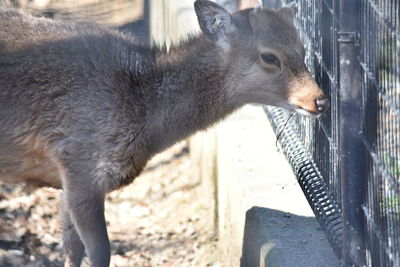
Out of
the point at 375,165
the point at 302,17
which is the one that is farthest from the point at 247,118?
the point at 375,165

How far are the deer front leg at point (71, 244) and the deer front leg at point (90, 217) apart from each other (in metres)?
0.33

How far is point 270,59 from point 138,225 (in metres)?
2.13

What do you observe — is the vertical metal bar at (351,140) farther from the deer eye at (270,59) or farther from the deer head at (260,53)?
the deer eye at (270,59)

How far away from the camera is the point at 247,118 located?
19.9 feet

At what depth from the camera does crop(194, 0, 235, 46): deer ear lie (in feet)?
15.4

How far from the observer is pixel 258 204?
4938 mm

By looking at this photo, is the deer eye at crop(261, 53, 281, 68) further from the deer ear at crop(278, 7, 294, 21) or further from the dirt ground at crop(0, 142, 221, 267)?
the dirt ground at crop(0, 142, 221, 267)

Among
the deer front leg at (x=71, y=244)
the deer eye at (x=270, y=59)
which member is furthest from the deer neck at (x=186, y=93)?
the deer front leg at (x=71, y=244)

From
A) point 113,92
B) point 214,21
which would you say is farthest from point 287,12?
point 113,92

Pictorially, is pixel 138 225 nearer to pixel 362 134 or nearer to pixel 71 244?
pixel 71 244

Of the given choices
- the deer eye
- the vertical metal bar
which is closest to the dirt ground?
the deer eye

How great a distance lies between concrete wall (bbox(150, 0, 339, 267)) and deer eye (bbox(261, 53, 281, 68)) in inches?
26.8

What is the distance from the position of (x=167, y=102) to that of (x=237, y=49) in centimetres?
51

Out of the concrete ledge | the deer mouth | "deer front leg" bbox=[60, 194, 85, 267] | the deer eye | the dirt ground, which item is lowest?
the dirt ground
